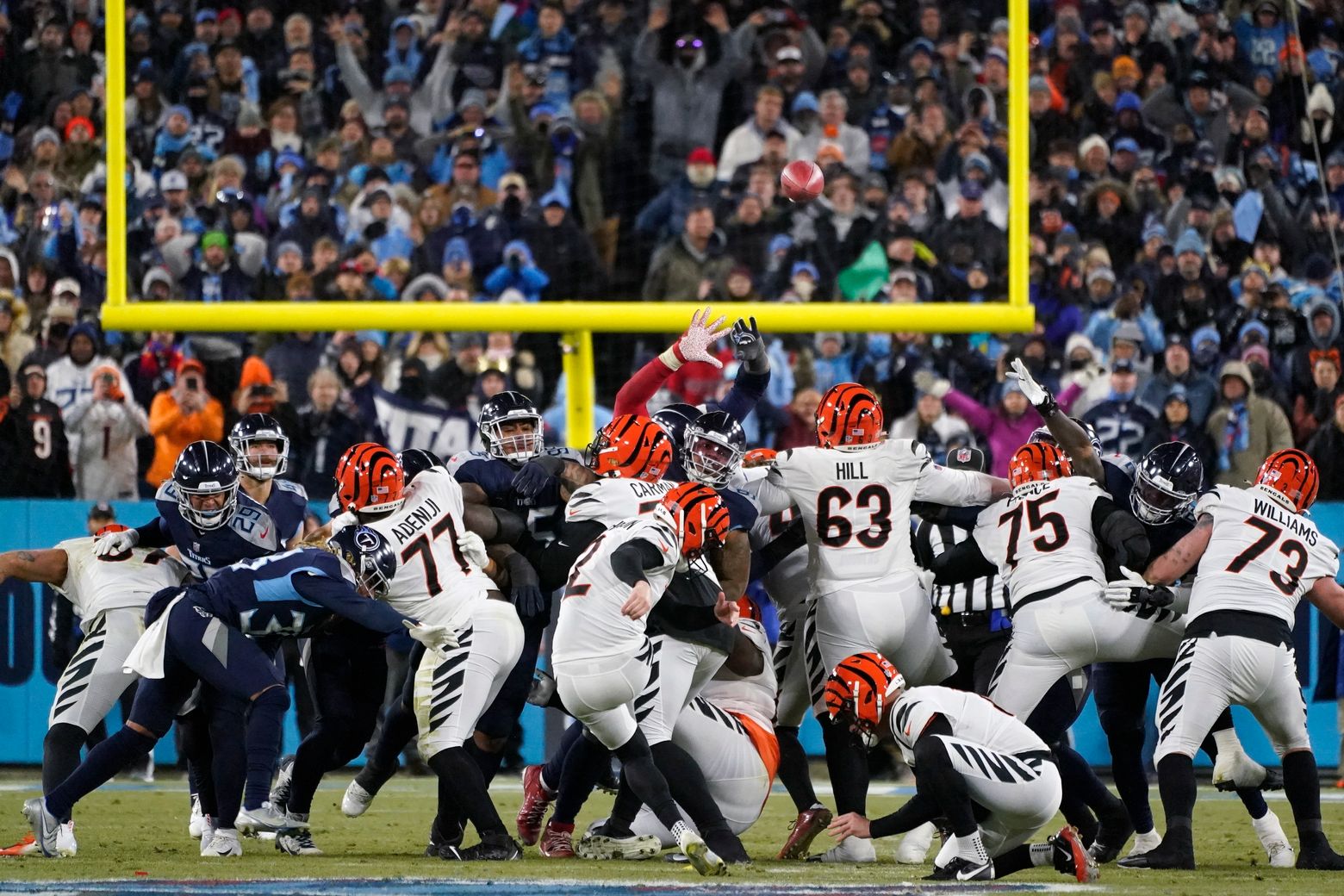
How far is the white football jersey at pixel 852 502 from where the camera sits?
7711 mm

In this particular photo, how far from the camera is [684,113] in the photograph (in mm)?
12812

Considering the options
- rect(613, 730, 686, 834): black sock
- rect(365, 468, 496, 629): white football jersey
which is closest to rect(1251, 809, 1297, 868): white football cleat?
rect(613, 730, 686, 834): black sock

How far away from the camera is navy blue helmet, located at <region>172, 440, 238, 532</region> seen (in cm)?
731

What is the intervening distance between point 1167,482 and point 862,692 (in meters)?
1.70

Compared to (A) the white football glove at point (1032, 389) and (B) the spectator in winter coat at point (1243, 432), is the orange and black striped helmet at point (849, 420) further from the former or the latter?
(B) the spectator in winter coat at point (1243, 432)

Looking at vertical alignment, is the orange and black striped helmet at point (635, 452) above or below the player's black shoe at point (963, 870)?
above

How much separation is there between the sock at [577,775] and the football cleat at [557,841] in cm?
2

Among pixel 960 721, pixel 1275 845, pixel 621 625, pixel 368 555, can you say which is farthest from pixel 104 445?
pixel 1275 845

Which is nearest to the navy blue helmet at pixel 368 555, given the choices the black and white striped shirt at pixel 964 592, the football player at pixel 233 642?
the football player at pixel 233 642

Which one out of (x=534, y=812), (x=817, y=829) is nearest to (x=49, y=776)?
(x=534, y=812)

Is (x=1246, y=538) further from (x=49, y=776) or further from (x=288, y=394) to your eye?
(x=288, y=394)

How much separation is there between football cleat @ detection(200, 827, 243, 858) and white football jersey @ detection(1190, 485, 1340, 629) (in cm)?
372

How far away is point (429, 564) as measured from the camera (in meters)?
7.18

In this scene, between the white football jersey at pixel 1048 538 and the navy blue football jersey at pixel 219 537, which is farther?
the white football jersey at pixel 1048 538
